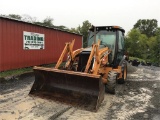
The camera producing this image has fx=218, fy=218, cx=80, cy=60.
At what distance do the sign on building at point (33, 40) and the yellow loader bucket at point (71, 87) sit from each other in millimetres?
5411

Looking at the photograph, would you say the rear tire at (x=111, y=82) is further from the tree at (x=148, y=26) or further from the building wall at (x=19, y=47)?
the tree at (x=148, y=26)

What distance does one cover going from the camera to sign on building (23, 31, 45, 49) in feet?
37.4

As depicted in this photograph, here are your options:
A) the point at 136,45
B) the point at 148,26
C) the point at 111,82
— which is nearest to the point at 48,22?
the point at 136,45

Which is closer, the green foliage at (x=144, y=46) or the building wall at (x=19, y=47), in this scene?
the building wall at (x=19, y=47)

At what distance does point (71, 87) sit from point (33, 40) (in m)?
6.76

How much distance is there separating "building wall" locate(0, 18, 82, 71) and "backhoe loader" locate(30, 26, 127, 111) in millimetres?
4254

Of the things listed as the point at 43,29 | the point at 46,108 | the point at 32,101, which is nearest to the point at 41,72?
the point at 32,101

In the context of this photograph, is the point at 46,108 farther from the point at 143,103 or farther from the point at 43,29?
the point at 43,29

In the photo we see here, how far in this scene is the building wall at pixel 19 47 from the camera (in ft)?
32.7

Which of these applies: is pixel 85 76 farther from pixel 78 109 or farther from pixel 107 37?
pixel 107 37

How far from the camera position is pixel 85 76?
18.4 feet

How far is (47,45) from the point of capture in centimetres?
1349

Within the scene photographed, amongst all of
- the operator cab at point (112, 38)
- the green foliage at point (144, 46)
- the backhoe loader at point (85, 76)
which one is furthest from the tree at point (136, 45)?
→ the backhoe loader at point (85, 76)

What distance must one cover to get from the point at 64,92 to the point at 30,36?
21.4 feet
